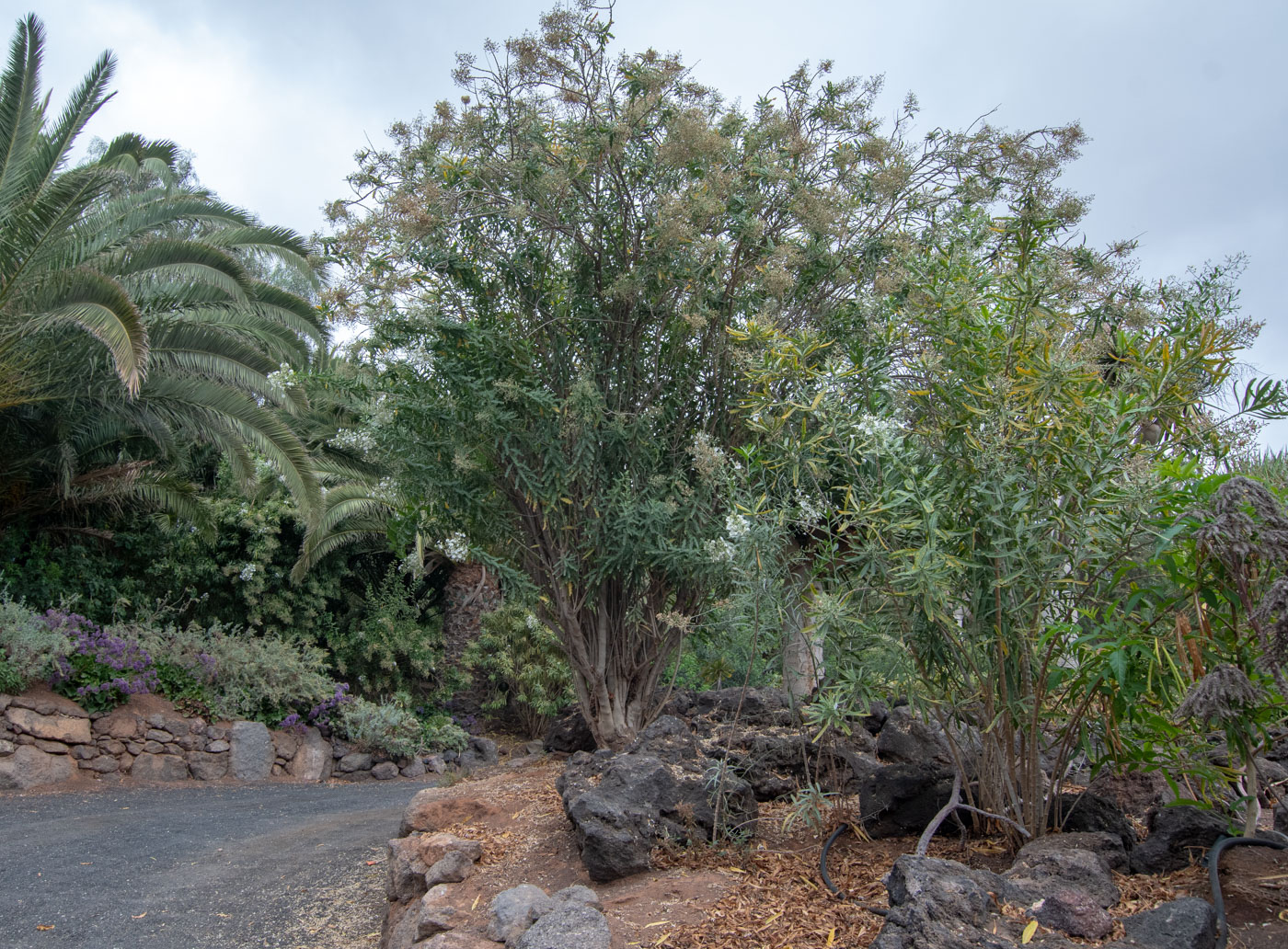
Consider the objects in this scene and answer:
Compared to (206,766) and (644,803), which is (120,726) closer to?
(206,766)

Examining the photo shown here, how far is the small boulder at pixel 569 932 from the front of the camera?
284cm

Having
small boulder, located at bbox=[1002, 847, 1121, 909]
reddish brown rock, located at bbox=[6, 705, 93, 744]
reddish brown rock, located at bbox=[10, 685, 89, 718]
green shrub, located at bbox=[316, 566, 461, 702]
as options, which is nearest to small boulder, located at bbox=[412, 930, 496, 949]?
small boulder, located at bbox=[1002, 847, 1121, 909]

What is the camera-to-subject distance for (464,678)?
13055 millimetres

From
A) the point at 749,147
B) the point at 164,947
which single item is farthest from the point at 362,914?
the point at 749,147

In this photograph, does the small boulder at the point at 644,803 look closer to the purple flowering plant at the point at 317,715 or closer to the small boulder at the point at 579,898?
the small boulder at the point at 579,898

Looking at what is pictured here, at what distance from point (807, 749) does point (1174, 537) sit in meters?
2.80

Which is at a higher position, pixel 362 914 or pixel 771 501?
pixel 771 501

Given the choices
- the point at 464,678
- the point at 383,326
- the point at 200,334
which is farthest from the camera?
the point at 464,678

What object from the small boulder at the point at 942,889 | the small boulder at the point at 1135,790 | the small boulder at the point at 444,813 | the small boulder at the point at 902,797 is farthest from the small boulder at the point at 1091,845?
the small boulder at the point at 444,813

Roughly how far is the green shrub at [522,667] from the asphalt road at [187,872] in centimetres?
376

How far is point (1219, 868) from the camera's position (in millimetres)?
2758

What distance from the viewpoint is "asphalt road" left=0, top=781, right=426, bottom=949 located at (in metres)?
4.39

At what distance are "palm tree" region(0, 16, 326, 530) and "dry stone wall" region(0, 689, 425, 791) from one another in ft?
8.30

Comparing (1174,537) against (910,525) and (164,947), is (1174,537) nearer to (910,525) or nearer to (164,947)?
(910,525)
